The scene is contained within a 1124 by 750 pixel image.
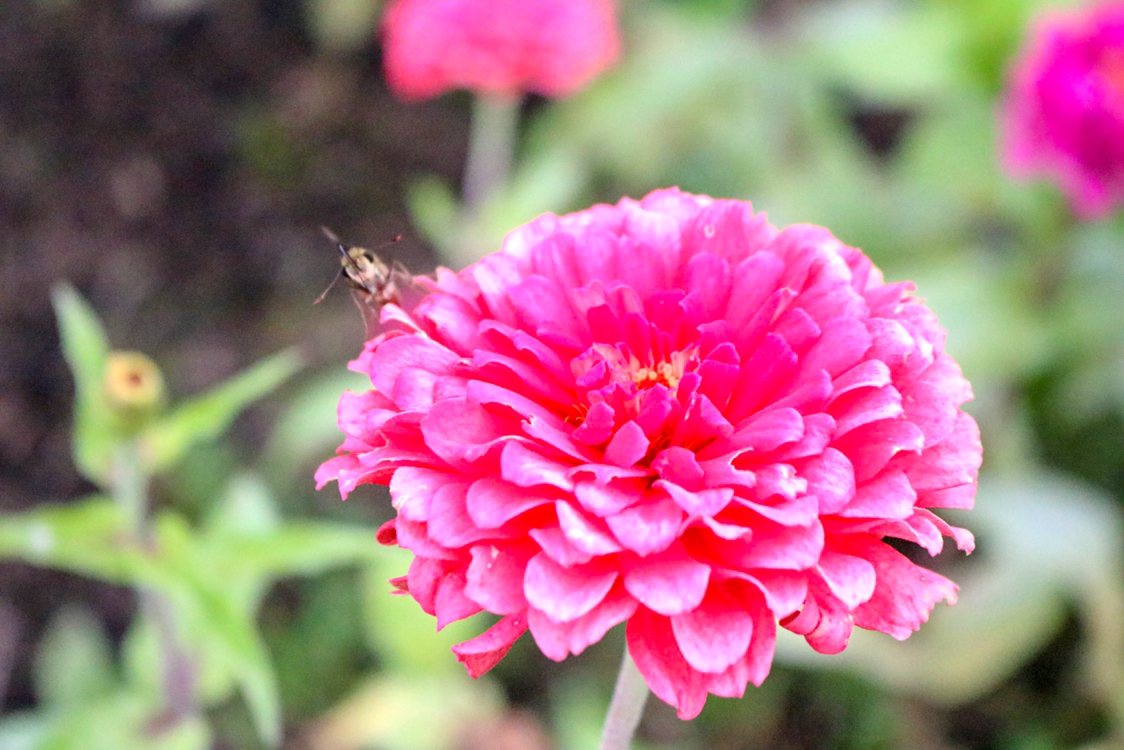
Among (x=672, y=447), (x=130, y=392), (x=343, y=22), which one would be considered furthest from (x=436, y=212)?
(x=672, y=447)

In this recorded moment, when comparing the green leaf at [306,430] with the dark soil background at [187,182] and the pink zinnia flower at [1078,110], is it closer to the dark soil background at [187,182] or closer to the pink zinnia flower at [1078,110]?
the dark soil background at [187,182]

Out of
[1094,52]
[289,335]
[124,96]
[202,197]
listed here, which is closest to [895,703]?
[1094,52]

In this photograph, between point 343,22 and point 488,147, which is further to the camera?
point 343,22

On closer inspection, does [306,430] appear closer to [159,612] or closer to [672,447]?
[159,612]

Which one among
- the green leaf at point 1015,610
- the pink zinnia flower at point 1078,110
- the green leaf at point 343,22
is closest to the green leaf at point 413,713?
the green leaf at point 1015,610

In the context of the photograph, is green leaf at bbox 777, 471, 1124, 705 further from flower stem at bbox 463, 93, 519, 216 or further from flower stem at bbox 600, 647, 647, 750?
flower stem at bbox 463, 93, 519, 216

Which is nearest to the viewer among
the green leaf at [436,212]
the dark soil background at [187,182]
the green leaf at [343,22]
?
the green leaf at [436,212]
